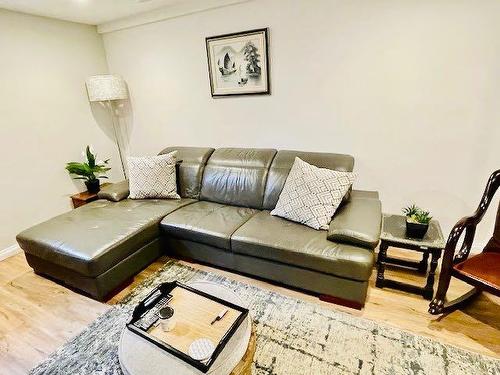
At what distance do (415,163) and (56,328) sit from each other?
3022 mm

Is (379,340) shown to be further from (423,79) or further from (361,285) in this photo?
(423,79)

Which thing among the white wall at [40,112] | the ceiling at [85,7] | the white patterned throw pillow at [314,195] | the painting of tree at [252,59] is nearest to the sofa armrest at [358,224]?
the white patterned throw pillow at [314,195]

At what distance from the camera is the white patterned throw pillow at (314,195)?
85.5 inches

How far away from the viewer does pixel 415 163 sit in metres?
2.45

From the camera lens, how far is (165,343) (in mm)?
1266

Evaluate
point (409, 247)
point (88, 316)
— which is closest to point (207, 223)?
point (88, 316)

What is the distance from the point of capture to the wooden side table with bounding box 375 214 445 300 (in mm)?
1849

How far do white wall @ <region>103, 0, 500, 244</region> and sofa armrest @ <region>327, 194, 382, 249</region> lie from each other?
0.54m

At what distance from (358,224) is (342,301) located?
55cm

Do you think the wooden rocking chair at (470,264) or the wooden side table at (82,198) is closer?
the wooden rocking chair at (470,264)

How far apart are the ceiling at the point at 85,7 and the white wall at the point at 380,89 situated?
0.83 ft

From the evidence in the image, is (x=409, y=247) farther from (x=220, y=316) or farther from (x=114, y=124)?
(x=114, y=124)

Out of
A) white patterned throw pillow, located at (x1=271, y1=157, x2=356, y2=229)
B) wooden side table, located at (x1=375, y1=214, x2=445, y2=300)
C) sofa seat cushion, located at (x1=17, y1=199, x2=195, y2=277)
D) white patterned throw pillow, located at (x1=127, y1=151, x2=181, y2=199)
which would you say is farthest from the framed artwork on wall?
wooden side table, located at (x1=375, y1=214, x2=445, y2=300)

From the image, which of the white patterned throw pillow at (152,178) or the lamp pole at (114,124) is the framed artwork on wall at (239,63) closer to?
the white patterned throw pillow at (152,178)
